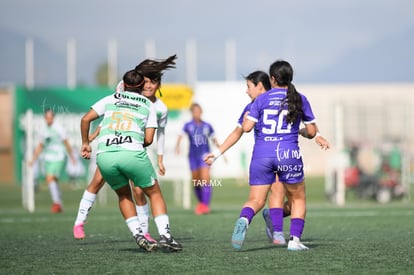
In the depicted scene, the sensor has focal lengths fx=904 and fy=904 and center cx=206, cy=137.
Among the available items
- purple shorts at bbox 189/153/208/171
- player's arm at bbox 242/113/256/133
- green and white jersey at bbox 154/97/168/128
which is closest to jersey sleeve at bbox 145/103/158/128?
player's arm at bbox 242/113/256/133

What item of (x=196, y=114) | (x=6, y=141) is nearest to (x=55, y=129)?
(x=196, y=114)

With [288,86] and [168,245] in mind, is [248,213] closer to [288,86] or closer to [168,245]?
[168,245]

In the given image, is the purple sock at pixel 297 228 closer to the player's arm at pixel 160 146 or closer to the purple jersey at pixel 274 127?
the purple jersey at pixel 274 127

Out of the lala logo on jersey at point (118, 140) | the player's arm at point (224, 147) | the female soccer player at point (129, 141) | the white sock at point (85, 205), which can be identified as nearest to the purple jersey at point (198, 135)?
the white sock at point (85, 205)

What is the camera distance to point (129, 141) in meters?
9.45

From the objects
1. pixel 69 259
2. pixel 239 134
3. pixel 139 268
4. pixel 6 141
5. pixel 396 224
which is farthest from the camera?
pixel 6 141

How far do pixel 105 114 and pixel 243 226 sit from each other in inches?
74.0

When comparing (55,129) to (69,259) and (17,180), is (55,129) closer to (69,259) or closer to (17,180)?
(69,259)

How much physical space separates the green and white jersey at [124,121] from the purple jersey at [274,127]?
1.16 m

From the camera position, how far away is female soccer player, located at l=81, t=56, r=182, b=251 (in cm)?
944

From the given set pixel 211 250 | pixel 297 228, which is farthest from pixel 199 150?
pixel 297 228

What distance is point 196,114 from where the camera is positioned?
765 inches

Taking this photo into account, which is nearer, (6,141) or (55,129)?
(55,129)

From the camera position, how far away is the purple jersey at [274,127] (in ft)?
32.0
